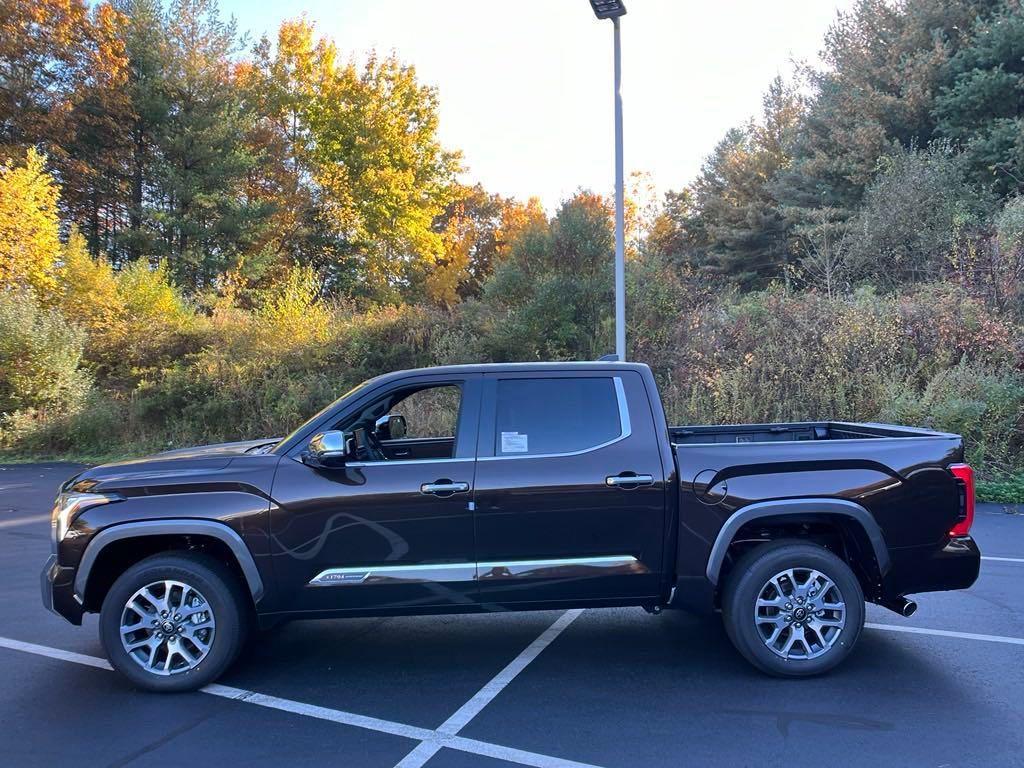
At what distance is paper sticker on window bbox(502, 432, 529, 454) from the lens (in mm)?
Answer: 4559

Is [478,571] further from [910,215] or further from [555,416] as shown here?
[910,215]

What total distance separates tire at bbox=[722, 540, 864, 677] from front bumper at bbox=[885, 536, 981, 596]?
27 cm

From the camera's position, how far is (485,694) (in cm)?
429

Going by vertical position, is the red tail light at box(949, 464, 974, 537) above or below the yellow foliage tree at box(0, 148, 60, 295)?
below

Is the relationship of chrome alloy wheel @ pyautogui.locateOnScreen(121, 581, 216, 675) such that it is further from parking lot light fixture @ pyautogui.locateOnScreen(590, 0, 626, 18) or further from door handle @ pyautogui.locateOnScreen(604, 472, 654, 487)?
parking lot light fixture @ pyautogui.locateOnScreen(590, 0, 626, 18)

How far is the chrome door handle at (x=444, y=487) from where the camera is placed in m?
4.39

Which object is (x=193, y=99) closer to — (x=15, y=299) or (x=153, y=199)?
(x=153, y=199)

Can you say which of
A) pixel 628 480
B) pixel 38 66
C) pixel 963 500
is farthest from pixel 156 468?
pixel 38 66

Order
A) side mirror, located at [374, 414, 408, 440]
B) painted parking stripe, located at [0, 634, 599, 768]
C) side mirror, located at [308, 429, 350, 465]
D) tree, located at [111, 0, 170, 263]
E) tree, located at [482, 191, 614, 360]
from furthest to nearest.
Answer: tree, located at [111, 0, 170, 263] → tree, located at [482, 191, 614, 360] → side mirror, located at [374, 414, 408, 440] → side mirror, located at [308, 429, 350, 465] → painted parking stripe, located at [0, 634, 599, 768]

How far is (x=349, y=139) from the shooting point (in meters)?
33.7

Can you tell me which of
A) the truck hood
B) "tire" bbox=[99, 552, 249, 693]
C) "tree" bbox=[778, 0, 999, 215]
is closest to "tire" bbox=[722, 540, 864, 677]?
"tire" bbox=[99, 552, 249, 693]

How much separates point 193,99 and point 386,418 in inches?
1145

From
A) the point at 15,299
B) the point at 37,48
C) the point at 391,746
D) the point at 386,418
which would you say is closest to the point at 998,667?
the point at 391,746

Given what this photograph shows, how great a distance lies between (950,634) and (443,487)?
370 centimetres
